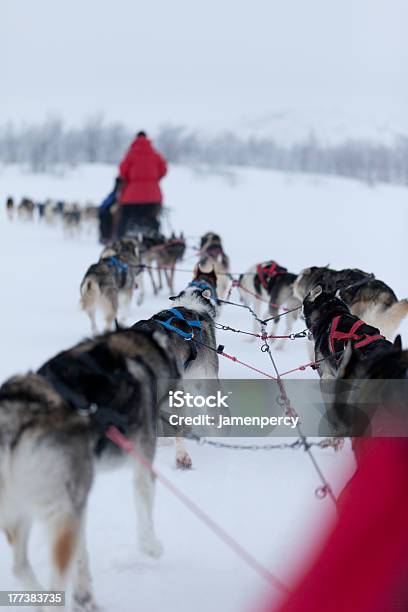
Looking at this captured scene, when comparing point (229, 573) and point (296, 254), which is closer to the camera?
point (229, 573)

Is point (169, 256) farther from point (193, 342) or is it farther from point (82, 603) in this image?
point (82, 603)

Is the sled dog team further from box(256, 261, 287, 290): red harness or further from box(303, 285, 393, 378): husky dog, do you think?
box(256, 261, 287, 290): red harness

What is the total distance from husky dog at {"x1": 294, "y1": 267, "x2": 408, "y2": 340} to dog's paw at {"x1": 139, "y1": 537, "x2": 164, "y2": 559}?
6.22ft

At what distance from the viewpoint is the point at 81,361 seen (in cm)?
157

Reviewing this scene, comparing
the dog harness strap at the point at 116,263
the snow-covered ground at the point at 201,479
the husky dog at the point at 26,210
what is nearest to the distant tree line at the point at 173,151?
the husky dog at the point at 26,210

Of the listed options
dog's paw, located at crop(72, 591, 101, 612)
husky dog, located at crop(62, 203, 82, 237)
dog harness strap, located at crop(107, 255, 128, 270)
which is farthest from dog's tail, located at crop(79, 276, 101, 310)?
husky dog, located at crop(62, 203, 82, 237)

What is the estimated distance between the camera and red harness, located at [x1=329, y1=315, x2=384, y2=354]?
233 cm

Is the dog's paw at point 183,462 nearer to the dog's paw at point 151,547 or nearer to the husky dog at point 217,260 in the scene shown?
the dog's paw at point 151,547

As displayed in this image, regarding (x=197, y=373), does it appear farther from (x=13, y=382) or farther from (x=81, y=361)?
(x=13, y=382)

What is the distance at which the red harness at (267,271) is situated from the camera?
4750 mm

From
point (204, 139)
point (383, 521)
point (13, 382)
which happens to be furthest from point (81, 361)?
point (204, 139)

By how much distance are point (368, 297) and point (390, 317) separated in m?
0.27

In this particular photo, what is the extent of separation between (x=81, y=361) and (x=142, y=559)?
0.77 meters

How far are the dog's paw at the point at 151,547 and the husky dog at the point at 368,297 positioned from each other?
190cm
